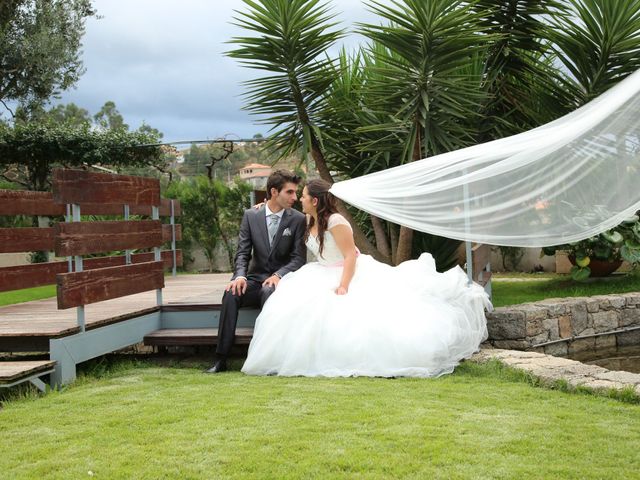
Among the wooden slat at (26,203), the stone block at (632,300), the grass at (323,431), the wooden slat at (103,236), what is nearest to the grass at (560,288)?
the stone block at (632,300)

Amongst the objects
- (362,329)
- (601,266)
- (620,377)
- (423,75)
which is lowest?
(620,377)

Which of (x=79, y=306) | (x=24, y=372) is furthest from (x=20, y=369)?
(x=79, y=306)

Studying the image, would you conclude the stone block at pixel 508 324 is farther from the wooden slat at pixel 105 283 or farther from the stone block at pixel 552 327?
the wooden slat at pixel 105 283

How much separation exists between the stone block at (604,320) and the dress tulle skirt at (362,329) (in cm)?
226

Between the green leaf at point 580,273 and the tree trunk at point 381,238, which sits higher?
the tree trunk at point 381,238

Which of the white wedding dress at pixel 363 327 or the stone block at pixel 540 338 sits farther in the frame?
the stone block at pixel 540 338

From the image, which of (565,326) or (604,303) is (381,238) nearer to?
(565,326)

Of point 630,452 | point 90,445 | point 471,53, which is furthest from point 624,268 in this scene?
point 90,445

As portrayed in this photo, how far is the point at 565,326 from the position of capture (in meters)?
6.28

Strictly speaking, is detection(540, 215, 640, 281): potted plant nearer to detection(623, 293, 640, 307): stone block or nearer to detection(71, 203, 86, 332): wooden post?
detection(623, 293, 640, 307): stone block

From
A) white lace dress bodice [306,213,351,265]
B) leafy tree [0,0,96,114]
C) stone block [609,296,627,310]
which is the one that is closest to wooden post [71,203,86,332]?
white lace dress bodice [306,213,351,265]

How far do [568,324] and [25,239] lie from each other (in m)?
4.79

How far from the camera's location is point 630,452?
2.68m

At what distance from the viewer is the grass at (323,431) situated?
256 centimetres
